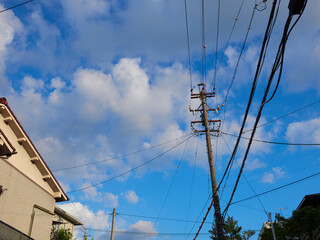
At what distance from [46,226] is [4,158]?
19.9 feet

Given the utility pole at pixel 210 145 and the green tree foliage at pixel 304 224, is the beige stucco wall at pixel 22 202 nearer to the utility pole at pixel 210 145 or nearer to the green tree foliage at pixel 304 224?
the utility pole at pixel 210 145

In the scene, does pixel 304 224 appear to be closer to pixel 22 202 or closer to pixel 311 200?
pixel 311 200

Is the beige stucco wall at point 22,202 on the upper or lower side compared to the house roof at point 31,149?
lower

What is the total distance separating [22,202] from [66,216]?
12075 millimetres

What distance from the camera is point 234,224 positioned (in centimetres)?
4262

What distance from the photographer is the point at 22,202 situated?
51.0ft

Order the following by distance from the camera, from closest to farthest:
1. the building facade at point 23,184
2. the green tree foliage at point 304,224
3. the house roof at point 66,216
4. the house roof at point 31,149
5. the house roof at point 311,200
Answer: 1. the building facade at point 23,184
2. the house roof at point 31,149
3. the green tree foliage at point 304,224
4. the house roof at point 311,200
5. the house roof at point 66,216

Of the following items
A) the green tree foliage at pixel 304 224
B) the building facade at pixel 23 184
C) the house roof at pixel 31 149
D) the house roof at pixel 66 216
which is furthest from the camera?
the house roof at pixel 66 216

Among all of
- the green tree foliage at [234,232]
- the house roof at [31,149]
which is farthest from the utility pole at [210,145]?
the green tree foliage at [234,232]

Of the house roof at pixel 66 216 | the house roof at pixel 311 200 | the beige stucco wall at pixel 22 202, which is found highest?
the house roof at pixel 311 200

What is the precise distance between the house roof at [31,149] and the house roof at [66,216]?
5266 mm

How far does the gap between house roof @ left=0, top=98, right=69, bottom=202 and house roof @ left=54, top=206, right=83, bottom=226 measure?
17.3 ft

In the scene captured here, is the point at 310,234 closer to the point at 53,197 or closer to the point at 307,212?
the point at 307,212

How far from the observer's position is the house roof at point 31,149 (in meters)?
15.5
